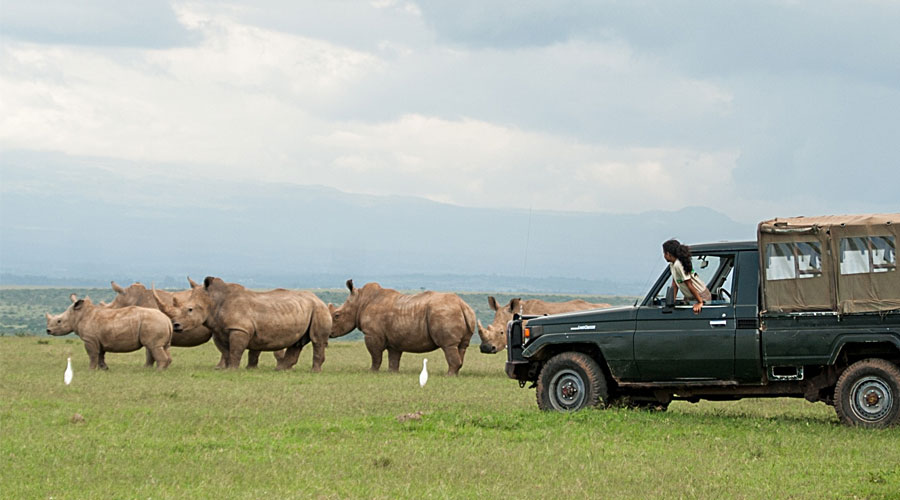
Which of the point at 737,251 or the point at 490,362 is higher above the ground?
the point at 737,251

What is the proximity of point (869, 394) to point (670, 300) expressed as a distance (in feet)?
8.82

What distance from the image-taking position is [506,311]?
102ft

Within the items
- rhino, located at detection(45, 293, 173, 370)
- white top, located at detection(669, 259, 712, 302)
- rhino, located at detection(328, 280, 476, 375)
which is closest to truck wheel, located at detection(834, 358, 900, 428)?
white top, located at detection(669, 259, 712, 302)

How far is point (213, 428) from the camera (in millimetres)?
15609

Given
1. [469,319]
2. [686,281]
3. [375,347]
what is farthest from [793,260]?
[375,347]

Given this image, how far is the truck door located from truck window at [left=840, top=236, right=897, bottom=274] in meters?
1.48

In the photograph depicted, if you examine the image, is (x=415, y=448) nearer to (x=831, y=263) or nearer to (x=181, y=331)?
(x=831, y=263)

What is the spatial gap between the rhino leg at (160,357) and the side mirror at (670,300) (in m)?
14.4

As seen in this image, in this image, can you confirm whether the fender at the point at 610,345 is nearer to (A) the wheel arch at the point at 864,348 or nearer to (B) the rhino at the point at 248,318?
(A) the wheel arch at the point at 864,348

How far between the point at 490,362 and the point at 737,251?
60.3ft

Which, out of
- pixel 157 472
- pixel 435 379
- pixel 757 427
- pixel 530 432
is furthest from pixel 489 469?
pixel 435 379

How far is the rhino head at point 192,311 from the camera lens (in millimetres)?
28484

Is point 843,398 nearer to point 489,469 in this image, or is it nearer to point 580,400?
point 580,400

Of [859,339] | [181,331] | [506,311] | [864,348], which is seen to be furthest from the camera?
[506,311]
